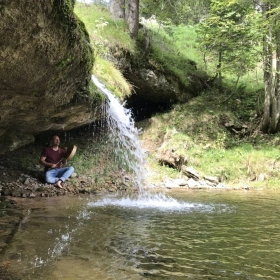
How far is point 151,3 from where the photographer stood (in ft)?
54.2

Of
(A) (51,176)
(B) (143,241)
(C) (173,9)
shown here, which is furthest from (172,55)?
(B) (143,241)

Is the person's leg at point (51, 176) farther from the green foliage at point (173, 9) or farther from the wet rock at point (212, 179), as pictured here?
the green foliage at point (173, 9)

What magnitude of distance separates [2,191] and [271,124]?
11.4m

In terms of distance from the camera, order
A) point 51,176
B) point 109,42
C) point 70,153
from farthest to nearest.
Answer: point 109,42 → point 70,153 → point 51,176

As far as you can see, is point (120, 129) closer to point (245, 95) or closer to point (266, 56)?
point (266, 56)

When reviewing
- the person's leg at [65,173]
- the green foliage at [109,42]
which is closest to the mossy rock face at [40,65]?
the person's leg at [65,173]

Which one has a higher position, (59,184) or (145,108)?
(145,108)

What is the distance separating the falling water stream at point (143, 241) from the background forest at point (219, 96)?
184 inches

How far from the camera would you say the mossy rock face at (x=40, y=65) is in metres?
3.88

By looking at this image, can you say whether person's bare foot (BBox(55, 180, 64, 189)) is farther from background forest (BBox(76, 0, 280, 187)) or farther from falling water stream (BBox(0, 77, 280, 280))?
background forest (BBox(76, 0, 280, 187))

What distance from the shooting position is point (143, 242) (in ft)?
15.9

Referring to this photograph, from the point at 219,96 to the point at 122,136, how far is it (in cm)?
744

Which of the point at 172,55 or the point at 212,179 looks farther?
the point at 172,55

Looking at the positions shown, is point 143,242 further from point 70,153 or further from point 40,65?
point 70,153
